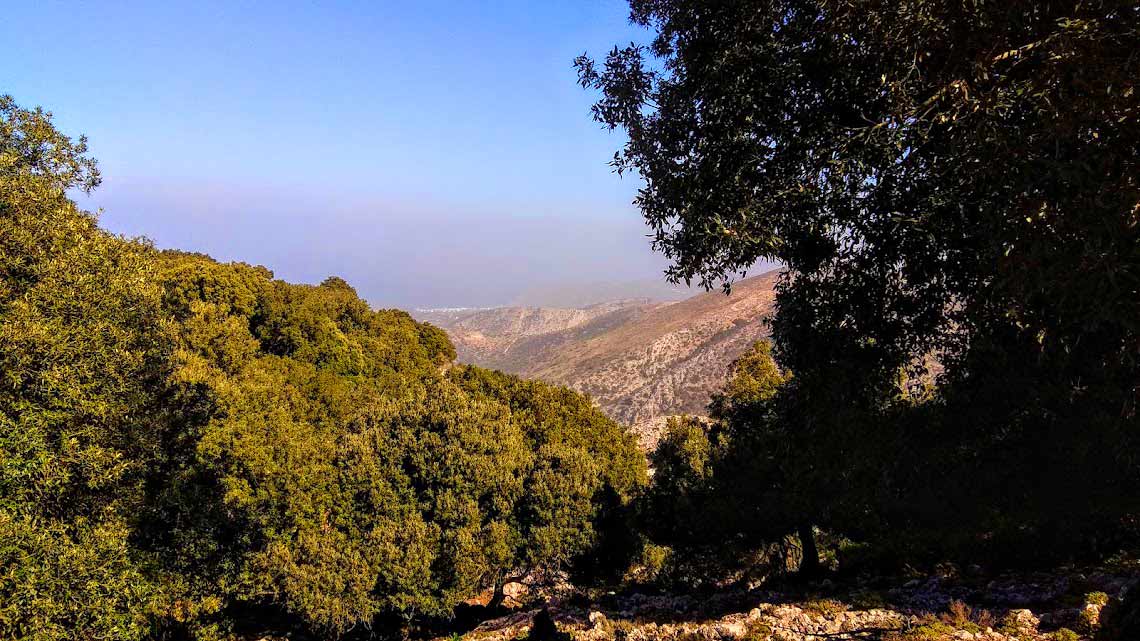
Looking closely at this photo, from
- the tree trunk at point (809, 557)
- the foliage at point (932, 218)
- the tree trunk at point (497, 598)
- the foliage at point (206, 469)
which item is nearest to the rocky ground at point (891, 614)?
the foliage at point (932, 218)

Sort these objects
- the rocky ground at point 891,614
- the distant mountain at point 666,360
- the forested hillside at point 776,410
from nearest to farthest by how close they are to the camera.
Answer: the forested hillside at point 776,410 < the rocky ground at point 891,614 < the distant mountain at point 666,360

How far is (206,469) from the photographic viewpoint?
783 inches

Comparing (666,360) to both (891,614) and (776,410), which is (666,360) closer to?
(776,410)

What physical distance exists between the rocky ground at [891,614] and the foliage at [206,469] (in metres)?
5.60

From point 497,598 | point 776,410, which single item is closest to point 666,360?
point 497,598

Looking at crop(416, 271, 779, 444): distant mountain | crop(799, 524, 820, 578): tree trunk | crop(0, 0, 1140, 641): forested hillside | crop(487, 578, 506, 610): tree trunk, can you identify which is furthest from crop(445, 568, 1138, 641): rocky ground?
crop(416, 271, 779, 444): distant mountain

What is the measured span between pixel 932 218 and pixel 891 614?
25.0 ft

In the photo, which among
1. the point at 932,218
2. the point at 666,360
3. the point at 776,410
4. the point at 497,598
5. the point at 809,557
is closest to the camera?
the point at 932,218

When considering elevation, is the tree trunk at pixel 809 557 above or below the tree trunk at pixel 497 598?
above

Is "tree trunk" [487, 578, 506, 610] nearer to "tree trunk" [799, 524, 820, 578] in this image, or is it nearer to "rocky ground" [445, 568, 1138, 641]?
"rocky ground" [445, 568, 1138, 641]

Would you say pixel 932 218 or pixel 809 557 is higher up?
pixel 932 218

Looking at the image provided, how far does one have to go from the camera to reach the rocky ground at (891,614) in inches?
359

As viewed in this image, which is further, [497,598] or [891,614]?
[497,598]

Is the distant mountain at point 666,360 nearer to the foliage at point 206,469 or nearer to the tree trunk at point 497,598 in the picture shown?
the tree trunk at point 497,598
